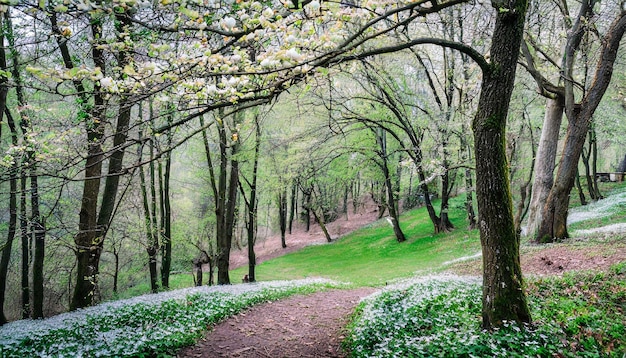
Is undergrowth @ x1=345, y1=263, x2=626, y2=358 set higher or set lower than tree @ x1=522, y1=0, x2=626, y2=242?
lower

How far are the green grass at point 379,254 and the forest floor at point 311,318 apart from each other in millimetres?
4431

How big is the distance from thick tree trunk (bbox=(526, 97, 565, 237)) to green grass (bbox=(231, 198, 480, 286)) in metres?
4.62

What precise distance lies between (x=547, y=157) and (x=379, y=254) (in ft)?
45.4

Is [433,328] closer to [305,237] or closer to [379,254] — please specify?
[379,254]

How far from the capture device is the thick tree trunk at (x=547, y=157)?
1330cm

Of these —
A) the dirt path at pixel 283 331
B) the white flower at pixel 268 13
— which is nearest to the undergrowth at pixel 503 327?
the dirt path at pixel 283 331

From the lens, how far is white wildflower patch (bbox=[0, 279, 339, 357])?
6004 millimetres

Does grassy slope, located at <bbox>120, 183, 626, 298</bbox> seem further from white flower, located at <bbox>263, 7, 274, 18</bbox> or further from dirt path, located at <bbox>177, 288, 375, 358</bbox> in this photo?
white flower, located at <bbox>263, 7, 274, 18</bbox>

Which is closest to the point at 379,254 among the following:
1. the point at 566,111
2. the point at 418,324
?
the point at 566,111

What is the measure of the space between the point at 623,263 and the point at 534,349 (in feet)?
16.9

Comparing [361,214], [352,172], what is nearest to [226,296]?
[352,172]

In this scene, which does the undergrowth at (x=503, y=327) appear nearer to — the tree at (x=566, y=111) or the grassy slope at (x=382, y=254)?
the tree at (x=566, y=111)

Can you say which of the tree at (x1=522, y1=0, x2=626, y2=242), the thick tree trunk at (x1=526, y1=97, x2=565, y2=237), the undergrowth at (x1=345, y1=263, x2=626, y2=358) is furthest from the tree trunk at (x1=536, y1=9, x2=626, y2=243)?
the undergrowth at (x1=345, y1=263, x2=626, y2=358)

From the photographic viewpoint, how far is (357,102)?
2181 centimetres
